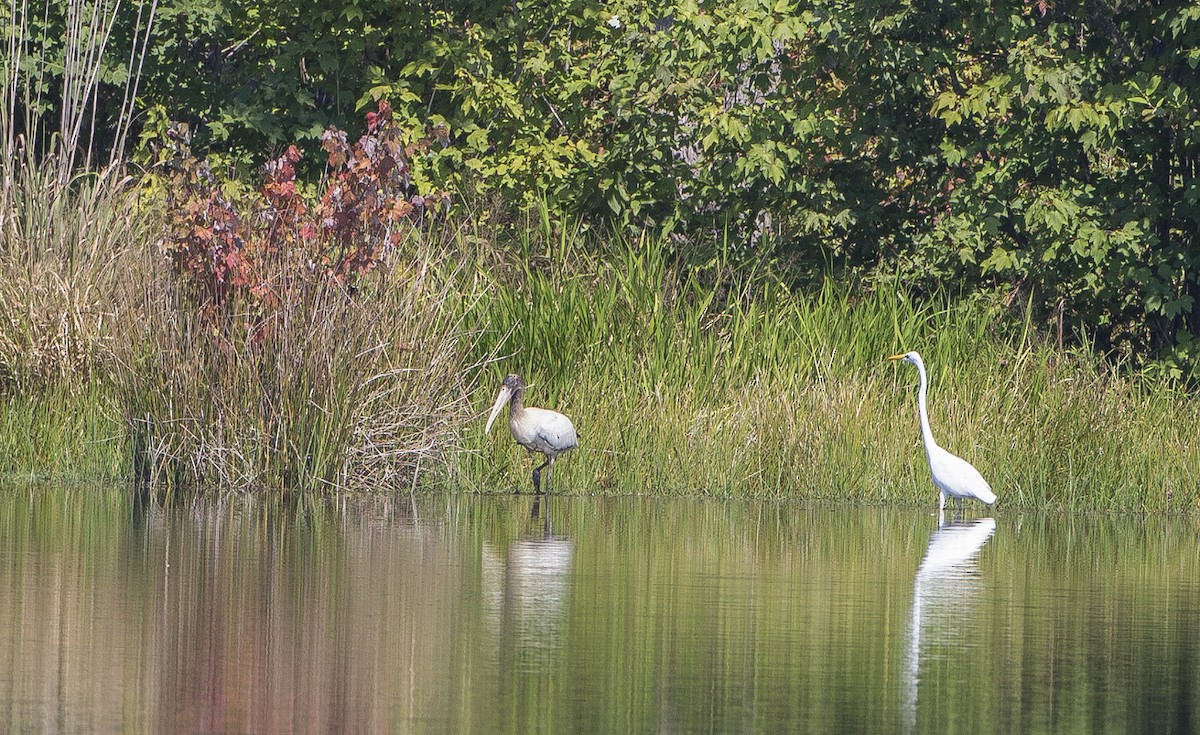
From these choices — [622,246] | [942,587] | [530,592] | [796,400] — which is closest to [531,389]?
[796,400]

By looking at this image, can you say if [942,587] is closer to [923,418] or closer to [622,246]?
[923,418]

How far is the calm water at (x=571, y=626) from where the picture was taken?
667cm

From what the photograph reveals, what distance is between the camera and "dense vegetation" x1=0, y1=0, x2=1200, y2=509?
14594 millimetres

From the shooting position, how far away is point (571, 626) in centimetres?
839

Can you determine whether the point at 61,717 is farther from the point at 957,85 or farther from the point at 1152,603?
the point at 957,85

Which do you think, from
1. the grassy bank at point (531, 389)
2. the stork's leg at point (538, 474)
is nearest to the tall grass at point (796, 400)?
the grassy bank at point (531, 389)

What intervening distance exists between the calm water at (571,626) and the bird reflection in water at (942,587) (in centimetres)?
3

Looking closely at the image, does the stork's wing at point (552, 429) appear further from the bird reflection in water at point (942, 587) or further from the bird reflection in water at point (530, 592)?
the bird reflection in water at point (942, 587)

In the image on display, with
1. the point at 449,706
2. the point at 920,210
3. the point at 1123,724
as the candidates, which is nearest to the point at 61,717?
the point at 449,706

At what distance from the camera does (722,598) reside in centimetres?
947

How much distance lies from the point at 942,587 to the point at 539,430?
5.08 m

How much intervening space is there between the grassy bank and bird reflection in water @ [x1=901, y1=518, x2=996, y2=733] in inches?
74.7

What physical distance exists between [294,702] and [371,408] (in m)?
7.98

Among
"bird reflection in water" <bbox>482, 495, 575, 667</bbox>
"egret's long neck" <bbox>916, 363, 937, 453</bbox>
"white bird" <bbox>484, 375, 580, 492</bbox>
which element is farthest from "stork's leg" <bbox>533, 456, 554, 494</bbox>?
"egret's long neck" <bbox>916, 363, 937, 453</bbox>
